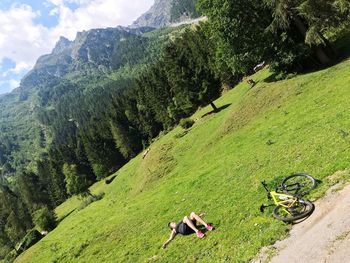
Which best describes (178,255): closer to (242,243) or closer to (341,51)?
(242,243)

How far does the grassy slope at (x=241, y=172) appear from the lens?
1869 cm

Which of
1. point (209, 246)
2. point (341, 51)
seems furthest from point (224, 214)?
point (341, 51)

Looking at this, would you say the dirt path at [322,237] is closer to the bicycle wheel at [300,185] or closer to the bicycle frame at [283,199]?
the bicycle frame at [283,199]

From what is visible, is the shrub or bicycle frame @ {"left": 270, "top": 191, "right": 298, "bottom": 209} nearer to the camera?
bicycle frame @ {"left": 270, "top": 191, "right": 298, "bottom": 209}

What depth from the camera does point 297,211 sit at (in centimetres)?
1592

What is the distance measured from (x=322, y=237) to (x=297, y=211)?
3107mm

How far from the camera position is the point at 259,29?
46.7 m

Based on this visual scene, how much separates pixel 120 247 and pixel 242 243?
14.3m

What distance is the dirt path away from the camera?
11.7m

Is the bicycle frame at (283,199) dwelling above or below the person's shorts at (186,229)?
above

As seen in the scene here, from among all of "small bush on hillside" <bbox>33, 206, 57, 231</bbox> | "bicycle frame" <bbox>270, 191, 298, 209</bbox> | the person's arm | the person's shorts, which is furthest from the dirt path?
"small bush on hillside" <bbox>33, 206, 57, 231</bbox>

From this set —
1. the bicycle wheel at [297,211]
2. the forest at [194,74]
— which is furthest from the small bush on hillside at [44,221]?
the bicycle wheel at [297,211]

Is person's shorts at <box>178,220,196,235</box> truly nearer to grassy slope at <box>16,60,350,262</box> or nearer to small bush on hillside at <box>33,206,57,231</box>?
grassy slope at <box>16,60,350,262</box>

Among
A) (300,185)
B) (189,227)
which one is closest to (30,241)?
(189,227)
